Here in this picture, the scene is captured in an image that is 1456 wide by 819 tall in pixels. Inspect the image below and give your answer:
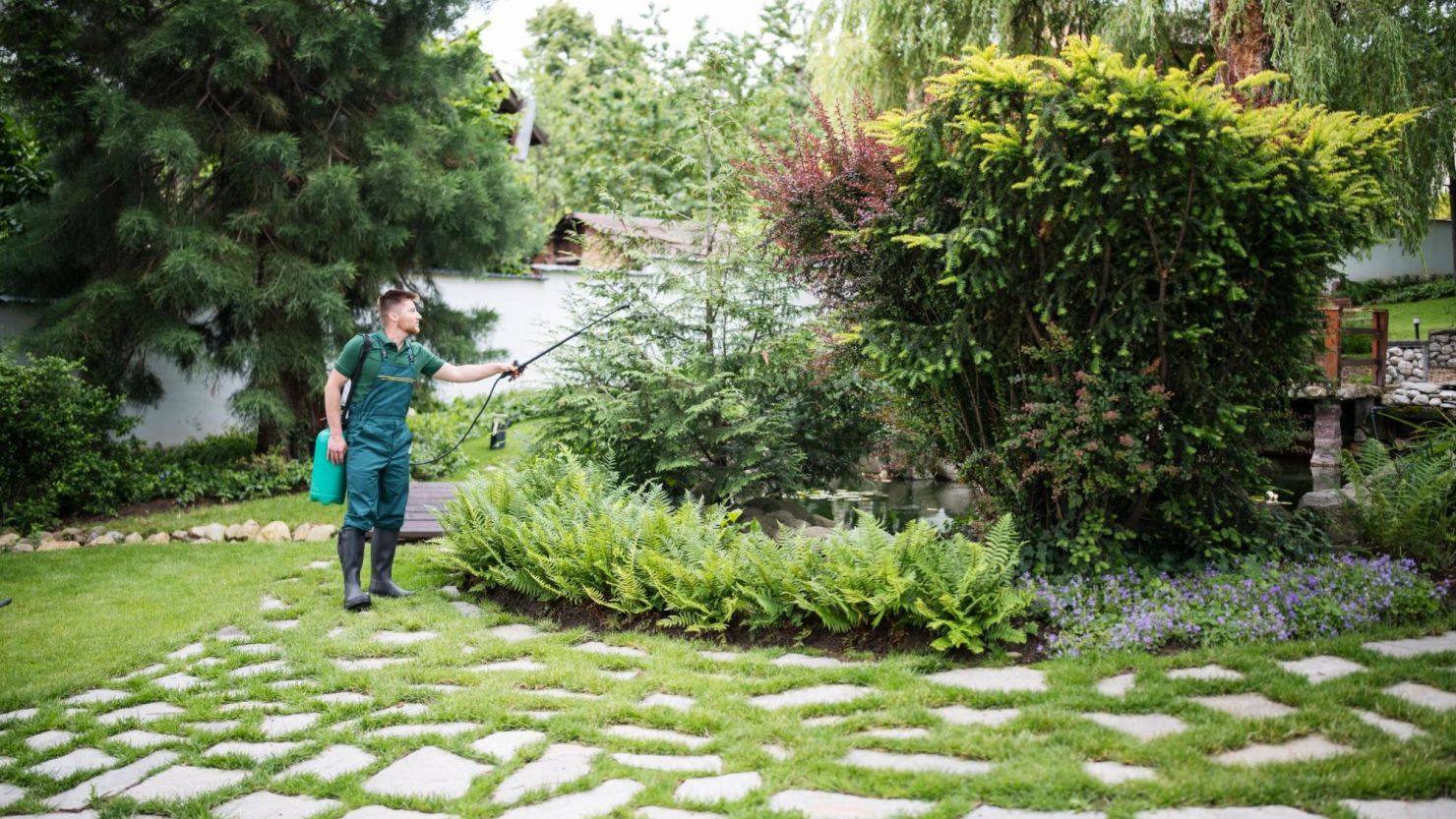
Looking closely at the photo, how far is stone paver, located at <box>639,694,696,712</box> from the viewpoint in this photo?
428cm

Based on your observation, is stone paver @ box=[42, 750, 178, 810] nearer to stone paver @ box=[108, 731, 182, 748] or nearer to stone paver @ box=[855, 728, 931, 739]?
stone paver @ box=[108, 731, 182, 748]

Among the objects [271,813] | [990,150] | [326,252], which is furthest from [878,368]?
[326,252]

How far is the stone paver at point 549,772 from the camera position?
357cm

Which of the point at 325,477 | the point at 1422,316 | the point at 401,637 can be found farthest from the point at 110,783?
the point at 1422,316

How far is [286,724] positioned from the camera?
4.38 meters

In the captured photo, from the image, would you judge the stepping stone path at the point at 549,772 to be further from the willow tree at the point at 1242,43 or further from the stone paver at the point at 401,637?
the willow tree at the point at 1242,43

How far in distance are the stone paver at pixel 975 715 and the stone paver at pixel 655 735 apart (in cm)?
95

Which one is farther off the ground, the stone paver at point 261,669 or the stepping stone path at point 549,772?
the stepping stone path at point 549,772

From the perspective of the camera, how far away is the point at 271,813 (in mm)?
3543

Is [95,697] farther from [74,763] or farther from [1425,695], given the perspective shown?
[1425,695]

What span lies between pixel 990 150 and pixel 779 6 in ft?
89.8

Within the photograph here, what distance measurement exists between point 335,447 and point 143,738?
2.29 metres

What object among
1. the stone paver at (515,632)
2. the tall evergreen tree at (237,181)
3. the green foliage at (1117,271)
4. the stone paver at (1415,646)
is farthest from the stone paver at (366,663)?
the tall evergreen tree at (237,181)

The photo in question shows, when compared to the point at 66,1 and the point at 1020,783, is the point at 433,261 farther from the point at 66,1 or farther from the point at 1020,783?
the point at 1020,783
